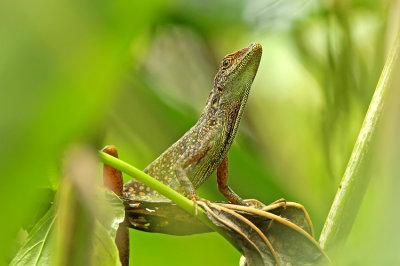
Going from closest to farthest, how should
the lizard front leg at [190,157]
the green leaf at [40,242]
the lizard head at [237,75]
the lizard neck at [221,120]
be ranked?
the green leaf at [40,242] → the lizard front leg at [190,157] → the lizard neck at [221,120] → the lizard head at [237,75]

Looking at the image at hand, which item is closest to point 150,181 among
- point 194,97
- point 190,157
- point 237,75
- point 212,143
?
point 190,157

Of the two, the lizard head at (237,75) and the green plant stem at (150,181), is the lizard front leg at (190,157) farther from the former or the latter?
the green plant stem at (150,181)

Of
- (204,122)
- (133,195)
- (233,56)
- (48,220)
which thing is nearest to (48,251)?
(48,220)


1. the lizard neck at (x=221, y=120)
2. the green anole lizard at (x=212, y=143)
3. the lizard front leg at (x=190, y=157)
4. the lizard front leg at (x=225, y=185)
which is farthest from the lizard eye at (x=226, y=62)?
the lizard front leg at (x=225, y=185)

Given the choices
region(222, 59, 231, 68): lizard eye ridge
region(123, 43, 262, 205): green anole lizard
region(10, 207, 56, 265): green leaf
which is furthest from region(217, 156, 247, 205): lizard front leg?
region(10, 207, 56, 265): green leaf

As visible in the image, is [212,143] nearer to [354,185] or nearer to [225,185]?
[225,185]

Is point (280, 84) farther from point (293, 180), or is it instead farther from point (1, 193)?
point (1, 193)
